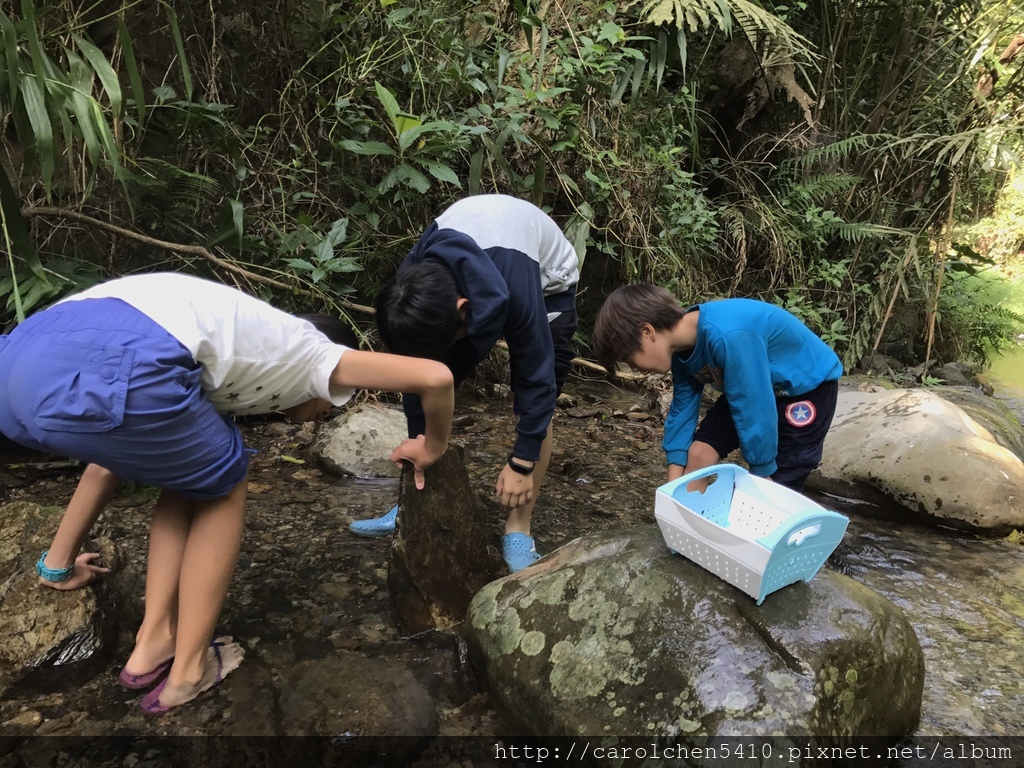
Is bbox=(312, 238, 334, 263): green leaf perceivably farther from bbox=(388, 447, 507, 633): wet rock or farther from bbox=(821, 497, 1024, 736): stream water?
bbox=(821, 497, 1024, 736): stream water

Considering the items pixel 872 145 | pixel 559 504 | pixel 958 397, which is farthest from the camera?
pixel 872 145

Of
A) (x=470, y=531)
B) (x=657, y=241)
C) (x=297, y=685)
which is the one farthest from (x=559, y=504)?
(x=657, y=241)

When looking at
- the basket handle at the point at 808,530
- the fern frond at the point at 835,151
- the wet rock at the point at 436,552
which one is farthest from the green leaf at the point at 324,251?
the fern frond at the point at 835,151

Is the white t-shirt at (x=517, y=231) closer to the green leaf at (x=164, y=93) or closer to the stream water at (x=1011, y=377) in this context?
the green leaf at (x=164, y=93)

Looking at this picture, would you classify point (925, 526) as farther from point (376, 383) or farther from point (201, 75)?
point (201, 75)

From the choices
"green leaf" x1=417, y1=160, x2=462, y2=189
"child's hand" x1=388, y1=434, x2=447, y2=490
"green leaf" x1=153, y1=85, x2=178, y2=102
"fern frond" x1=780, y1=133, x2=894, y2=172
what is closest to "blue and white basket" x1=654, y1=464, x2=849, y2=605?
"child's hand" x1=388, y1=434, x2=447, y2=490

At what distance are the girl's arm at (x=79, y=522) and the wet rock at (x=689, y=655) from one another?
102 centimetres

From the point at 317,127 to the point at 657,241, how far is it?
225 cm

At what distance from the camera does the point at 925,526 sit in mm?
3068

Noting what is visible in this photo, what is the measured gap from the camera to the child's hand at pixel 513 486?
2.16m

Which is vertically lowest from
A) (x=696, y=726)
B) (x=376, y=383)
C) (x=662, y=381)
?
(x=662, y=381)

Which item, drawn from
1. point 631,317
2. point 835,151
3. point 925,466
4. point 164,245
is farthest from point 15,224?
point 835,151

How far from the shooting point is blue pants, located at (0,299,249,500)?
4.36 feet

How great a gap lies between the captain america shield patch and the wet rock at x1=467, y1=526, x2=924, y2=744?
82 centimetres
